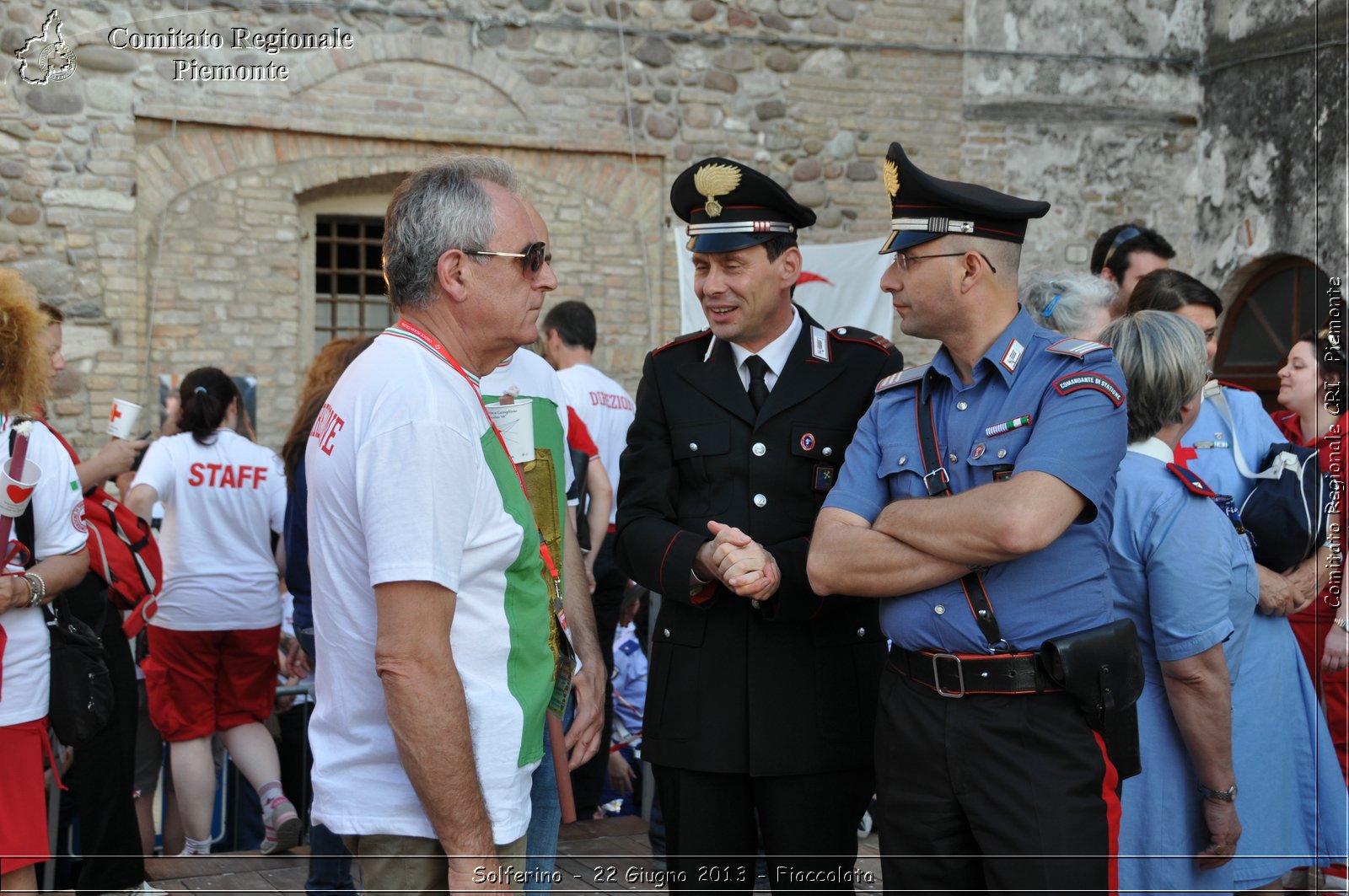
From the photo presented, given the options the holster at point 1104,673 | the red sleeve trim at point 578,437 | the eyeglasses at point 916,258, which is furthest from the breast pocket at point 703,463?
the red sleeve trim at point 578,437

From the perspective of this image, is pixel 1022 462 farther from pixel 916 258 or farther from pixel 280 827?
pixel 280 827

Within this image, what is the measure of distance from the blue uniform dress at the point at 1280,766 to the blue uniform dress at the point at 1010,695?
3.58ft

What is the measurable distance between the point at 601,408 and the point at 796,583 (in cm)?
350

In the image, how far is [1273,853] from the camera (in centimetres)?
334

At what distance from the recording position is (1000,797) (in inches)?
96.3

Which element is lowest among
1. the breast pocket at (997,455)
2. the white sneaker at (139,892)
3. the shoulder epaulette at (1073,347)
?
the white sneaker at (139,892)

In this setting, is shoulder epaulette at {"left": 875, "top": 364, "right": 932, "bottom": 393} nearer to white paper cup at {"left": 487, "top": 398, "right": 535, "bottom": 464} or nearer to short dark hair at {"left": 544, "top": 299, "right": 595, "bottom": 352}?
white paper cup at {"left": 487, "top": 398, "right": 535, "bottom": 464}

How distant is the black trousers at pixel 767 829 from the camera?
298 cm

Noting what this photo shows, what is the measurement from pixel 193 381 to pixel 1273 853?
15.4 ft

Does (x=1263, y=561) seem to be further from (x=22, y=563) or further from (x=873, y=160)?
(x=873, y=160)

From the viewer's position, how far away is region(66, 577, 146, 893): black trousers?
176 inches

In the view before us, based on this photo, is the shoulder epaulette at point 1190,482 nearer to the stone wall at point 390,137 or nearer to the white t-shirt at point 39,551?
the white t-shirt at point 39,551

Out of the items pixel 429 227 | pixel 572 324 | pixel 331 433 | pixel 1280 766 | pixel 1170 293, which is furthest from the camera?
pixel 572 324

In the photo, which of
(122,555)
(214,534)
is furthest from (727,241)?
(214,534)
